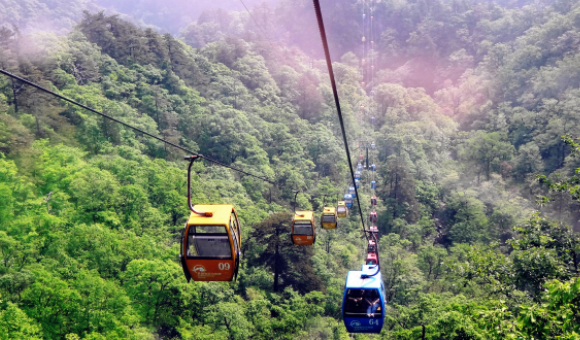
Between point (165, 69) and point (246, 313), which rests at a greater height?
point (165, 69)

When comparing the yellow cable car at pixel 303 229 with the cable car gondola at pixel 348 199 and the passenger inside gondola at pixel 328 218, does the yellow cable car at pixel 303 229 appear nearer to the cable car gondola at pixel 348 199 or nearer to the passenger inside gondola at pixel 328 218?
the passenger inside gondola at pixel 328 218

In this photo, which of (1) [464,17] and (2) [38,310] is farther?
(1) [464,17]

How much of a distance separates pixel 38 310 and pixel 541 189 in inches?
2160

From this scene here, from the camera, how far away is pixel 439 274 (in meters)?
44.3

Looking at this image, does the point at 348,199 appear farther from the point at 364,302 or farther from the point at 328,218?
the point at 364,302

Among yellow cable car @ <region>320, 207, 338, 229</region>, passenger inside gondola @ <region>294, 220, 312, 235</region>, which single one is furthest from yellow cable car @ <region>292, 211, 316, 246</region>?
yellow cable car @ <region>320, 207, 338, 229</region>

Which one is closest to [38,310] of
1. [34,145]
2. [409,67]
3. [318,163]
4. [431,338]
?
[34,145]

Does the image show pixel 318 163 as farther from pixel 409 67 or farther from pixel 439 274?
pixel 409 67

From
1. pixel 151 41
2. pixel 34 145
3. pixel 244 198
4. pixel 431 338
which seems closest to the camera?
pixel 431 338

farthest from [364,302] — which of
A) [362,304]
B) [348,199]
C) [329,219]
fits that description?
[348,199]

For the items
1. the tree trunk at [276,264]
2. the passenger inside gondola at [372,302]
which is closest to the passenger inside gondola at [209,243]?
the passenger inside gondola at [372,302]

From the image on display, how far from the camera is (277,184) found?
58406mm

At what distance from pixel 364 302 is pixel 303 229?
10.1 metres

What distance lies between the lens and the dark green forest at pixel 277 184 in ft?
81.0
